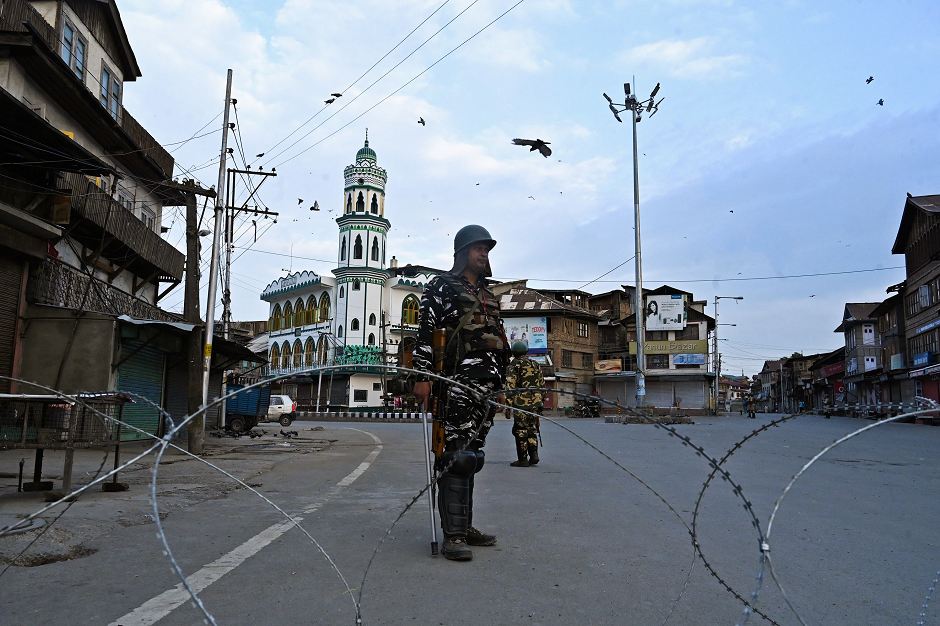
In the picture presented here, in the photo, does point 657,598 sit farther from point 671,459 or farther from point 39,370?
point 39,370

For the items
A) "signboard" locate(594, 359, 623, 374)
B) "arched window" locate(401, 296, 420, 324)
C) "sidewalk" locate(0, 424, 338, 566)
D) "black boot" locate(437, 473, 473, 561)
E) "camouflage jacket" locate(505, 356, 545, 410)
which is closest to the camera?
"black boot" locate(437, 473, 473, 561)

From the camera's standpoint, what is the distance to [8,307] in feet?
42.6

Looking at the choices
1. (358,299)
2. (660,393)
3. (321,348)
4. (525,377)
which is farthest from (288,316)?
(525,377)

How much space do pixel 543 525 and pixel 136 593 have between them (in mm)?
2864

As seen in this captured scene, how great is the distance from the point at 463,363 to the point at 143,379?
13.3 m

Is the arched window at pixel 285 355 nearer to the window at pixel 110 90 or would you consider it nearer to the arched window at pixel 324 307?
the arched window at pixel 324 307

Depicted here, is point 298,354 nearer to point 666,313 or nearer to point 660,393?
point 660,393

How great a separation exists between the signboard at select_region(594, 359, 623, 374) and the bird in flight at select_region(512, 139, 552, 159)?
44065 mm

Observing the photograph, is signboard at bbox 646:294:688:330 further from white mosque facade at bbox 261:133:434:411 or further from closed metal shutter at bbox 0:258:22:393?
closed metal shutter at bbox 0:258:22:393

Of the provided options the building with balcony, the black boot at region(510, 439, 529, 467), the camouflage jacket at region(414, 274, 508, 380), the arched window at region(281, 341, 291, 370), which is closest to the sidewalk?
the camouflage jacket at region(414, 274, 508, 380)

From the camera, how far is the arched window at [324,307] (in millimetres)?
57188

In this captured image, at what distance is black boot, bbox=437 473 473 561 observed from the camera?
3945 millimetres

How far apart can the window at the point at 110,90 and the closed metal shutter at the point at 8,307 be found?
7392 mm

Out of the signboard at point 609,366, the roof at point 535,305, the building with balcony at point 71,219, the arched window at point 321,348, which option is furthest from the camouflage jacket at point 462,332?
the signboard at point 609,366
